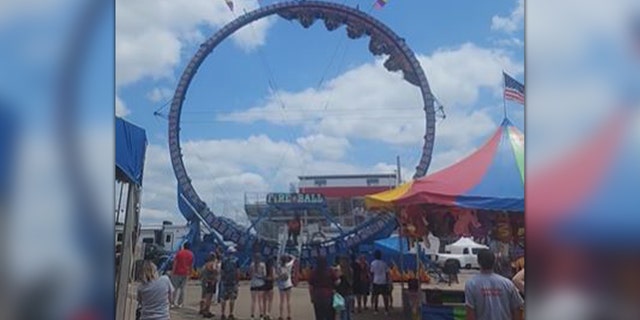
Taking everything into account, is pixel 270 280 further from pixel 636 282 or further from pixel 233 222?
pixel 233 222

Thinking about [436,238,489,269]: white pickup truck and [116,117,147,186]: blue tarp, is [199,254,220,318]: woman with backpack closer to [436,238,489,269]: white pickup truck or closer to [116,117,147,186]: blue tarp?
[116,117,147,186]: blue tarp

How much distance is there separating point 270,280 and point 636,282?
9544 mm

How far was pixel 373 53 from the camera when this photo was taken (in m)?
19.5

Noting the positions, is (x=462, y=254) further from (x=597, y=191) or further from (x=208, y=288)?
(x=597, y=191)

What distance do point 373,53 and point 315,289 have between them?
1301 centimetres

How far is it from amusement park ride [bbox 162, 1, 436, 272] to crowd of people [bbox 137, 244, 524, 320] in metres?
5.46

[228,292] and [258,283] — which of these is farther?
[228,292]

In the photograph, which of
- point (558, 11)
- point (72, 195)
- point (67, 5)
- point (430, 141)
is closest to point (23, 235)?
point (72, 195)

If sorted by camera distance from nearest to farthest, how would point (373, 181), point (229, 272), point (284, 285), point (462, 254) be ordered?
point (284, 285), point (229, 272), point (462, 254), point (373, 181)

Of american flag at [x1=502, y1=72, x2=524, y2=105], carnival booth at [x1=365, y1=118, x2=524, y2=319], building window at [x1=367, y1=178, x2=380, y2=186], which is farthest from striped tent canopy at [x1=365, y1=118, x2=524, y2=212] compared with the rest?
building window at [x1=367, y1=178, x2=380, y2=186]

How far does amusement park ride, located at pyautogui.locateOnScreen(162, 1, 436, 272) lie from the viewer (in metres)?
19.0

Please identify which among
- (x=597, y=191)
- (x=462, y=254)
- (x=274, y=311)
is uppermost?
(x=597, y=191)

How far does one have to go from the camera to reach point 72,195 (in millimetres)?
1069

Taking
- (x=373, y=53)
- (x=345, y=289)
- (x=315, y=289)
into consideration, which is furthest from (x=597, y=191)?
(x=373, y=53)
